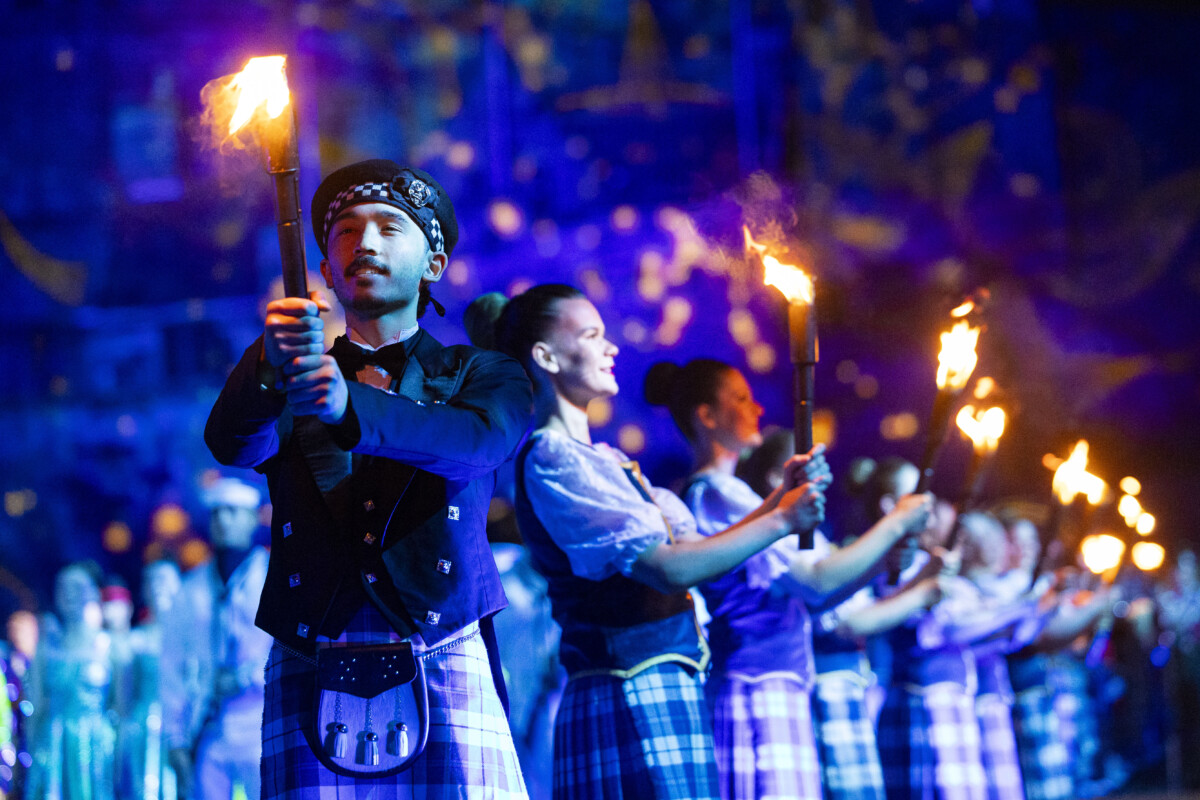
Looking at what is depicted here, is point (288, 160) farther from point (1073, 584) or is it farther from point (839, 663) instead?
point (1073, 584)

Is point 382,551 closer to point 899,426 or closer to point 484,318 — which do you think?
point 484,318

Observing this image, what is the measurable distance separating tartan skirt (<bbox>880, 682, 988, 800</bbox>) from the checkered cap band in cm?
370

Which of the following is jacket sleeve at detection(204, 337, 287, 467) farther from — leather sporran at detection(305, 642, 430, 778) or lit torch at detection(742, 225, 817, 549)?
lit torch at detection(742, 225, 817, 549)

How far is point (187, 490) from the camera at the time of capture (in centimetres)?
1134

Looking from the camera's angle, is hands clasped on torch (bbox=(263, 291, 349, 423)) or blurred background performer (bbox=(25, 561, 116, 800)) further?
blurred background performer (bbox=(25, 561, 116, 800))

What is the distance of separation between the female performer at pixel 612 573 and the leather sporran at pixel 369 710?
0.88 meters

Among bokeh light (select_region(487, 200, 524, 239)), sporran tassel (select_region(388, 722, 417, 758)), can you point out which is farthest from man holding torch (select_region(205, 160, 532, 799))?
bokeh light (select_region(487, 200, 524, 239))

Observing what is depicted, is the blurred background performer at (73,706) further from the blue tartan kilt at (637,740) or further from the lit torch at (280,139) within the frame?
the lit torch at (280,139)

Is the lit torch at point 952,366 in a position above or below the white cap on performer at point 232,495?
below

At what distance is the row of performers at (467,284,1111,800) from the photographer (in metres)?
2.54

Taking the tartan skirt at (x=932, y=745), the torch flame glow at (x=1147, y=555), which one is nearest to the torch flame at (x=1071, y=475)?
the tartan skirt at (x=932, y=745)

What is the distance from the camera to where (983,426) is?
12.6 feet

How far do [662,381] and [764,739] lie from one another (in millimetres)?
1147

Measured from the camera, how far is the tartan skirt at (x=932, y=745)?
481 centimetres
